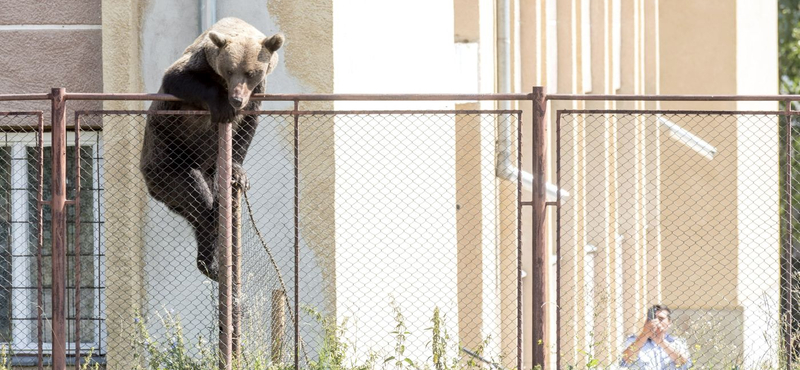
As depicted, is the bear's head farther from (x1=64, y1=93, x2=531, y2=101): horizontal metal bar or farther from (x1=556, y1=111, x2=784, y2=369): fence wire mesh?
(x1=556, y1=111, x2=784, y2=369): fence wire mesh

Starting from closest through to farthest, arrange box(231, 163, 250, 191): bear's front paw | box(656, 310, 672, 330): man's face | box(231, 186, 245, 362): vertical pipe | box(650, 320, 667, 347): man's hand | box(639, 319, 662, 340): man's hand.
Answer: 1. box(231, 186, 245, 362): vertical pipe
2. box(231, 163, 250, 191): bear's front paw
3. box(650, 320, 667, 347): man's hand
4. box(639, 319, 662, 340): man's hand
5. box(656, 310, 672, 330): man's face

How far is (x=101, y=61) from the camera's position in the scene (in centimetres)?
871

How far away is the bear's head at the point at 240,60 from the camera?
6762 millimetres

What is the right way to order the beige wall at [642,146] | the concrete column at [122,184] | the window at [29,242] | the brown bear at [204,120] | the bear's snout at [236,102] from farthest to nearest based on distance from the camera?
the beige wall at [642,146]
the window at [29,242]
the concrete column at [122,184]
the brown bear at [204,120]
the bear's snout at [236,102]

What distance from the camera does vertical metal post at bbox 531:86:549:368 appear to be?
7.17 meters

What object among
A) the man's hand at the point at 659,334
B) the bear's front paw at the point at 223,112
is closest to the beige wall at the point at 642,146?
the man's hand at the point at 659,334

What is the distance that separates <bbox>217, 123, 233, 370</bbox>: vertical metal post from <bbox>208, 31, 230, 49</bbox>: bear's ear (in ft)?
1.69

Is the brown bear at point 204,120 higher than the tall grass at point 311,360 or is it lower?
higher

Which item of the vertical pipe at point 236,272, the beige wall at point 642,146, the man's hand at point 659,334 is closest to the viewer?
the vertical pipe at point 236,272

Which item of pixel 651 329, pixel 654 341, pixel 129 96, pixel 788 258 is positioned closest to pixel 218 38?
pixel 129 96

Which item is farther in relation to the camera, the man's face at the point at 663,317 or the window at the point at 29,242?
the man's face at the point at 663,317

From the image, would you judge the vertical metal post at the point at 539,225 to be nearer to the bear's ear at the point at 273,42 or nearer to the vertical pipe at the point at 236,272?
the bear's ear at the point at 273,42

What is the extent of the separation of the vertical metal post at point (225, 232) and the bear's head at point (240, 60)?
1.13ft

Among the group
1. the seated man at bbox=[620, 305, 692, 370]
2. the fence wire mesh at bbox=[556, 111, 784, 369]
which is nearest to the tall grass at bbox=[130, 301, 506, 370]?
the seated man at bbox=[620, 305, 692, 370]
